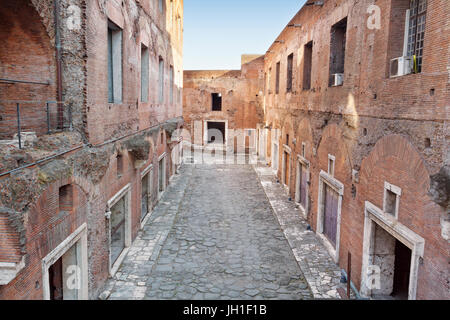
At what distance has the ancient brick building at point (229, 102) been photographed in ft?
82.3

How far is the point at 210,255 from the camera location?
863cm

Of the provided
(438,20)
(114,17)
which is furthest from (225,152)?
(438,20)

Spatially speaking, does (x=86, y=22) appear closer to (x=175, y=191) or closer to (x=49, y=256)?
(x=49, y=256)

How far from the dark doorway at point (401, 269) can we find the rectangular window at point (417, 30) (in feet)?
10.7

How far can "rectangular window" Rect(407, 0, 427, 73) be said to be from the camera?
539 cm

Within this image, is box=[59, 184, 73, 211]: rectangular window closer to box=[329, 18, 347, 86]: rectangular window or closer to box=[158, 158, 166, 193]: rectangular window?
box=[329, 18, 347, 86]: rectangular window

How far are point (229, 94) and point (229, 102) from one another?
1.93 ft

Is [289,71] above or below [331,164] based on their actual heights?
above

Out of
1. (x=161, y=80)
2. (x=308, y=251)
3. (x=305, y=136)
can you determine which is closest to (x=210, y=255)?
(x=308, y=251)

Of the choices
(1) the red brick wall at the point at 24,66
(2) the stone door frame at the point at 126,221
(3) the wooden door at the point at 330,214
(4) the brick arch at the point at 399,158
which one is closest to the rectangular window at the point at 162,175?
(2) the stone door frame at the point at 126,221

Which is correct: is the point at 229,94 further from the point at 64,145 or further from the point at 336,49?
the point at 64,145

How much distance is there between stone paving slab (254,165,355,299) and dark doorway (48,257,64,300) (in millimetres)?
4489

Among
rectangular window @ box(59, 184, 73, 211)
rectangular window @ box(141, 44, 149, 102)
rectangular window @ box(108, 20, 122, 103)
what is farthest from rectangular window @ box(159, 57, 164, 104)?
rectangular window @ box(59, 184, 73, 211)

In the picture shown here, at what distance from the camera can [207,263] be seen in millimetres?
8211
